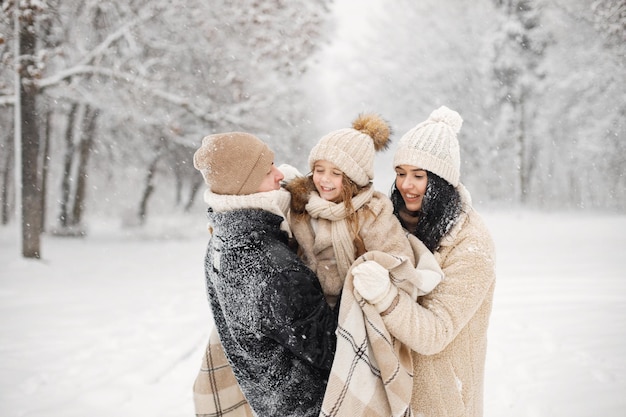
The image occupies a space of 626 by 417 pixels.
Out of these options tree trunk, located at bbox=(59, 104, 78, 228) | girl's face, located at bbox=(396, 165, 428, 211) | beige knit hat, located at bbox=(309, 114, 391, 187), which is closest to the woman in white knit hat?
girl's face, located at bbox=(396, 165, 428, 211)

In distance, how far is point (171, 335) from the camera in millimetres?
6551

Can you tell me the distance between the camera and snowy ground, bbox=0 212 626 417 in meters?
4.55

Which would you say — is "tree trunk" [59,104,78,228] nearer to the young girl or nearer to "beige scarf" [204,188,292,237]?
the young girl

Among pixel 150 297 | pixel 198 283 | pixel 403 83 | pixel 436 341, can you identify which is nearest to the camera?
pixel 436 341

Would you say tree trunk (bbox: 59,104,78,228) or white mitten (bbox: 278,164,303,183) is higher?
white mitten (bbox: 278,164,303,183)

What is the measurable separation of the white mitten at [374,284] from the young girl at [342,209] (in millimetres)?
213

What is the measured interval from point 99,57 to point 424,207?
35.4 feet

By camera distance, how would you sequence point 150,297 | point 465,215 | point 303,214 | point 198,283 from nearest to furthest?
point 465,215
point 303,214
point 150,297
point 198,283

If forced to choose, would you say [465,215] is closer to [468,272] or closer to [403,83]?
[468,272]

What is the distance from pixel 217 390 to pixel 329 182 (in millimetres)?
1278

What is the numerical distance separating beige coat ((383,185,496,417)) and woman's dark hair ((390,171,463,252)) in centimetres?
4

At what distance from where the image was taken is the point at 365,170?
2465mm

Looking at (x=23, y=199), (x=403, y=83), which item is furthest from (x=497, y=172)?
(x=23, y=199)

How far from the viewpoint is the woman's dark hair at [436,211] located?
7.37ft
